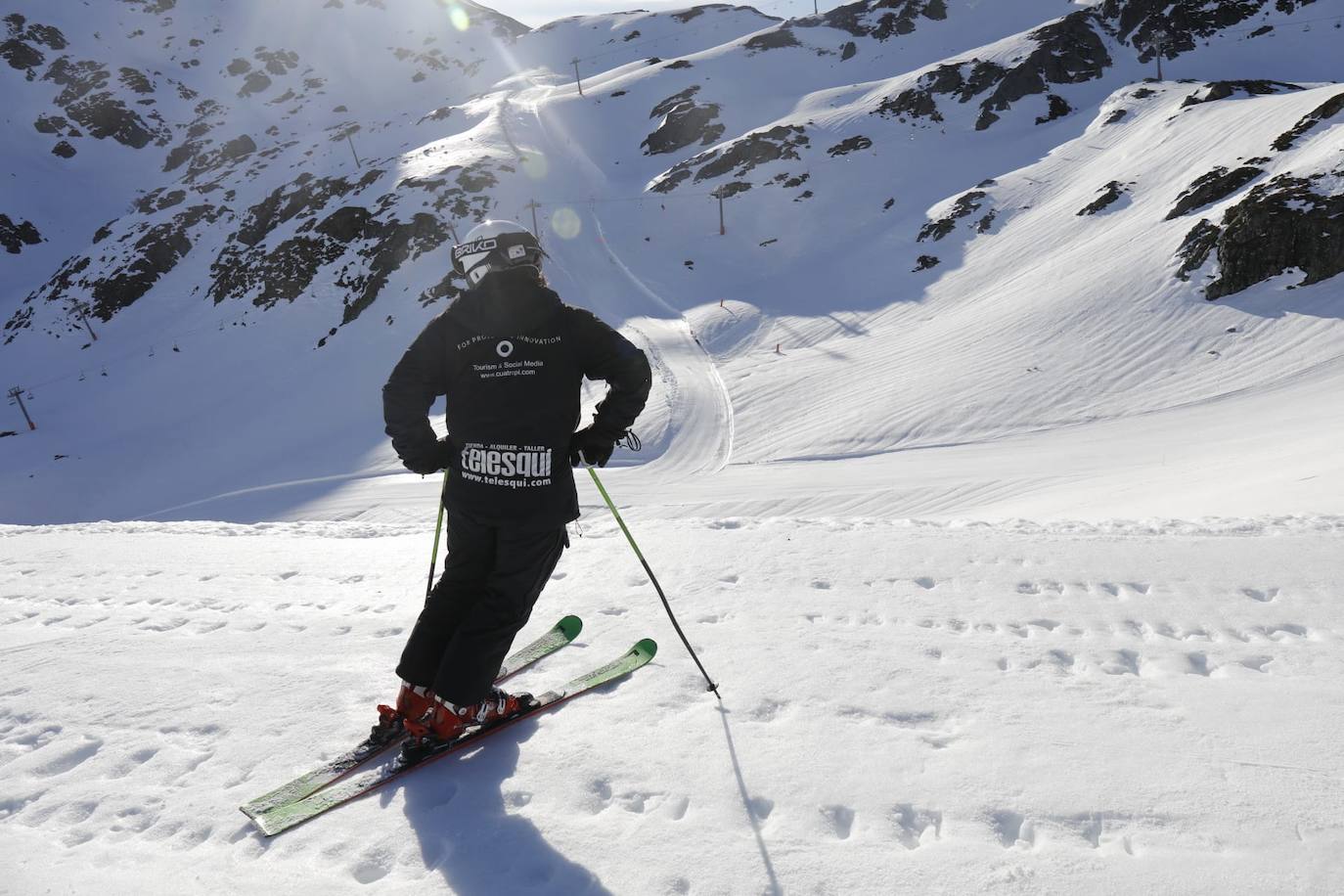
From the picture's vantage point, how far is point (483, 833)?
10.5 feet

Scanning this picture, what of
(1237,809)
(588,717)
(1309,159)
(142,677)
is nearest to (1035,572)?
(1237,809)

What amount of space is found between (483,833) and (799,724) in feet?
5.83

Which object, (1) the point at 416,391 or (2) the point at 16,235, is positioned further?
(2) the point at 16,235

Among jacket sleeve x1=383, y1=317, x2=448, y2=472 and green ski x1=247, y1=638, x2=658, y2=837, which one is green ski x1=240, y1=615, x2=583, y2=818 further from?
jacket sleeve x1=383, y1=317, x2=448, y2=472

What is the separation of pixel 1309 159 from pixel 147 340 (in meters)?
72.5

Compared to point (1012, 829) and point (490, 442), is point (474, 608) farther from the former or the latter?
point (1012, 829)

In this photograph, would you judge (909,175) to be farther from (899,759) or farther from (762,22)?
(762,22)

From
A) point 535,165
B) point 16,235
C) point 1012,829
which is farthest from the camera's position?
point 16,235

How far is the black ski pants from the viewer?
367 cm

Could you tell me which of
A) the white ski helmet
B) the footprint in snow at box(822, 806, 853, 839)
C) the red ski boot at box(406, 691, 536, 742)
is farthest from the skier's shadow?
the white ski helmet

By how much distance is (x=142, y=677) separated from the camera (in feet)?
16.1

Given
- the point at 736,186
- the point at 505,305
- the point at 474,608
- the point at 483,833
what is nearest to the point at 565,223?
the point at 736,186

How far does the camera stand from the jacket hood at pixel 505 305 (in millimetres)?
3746

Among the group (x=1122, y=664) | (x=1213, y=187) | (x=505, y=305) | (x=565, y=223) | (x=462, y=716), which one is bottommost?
(x=1122, y=664)
